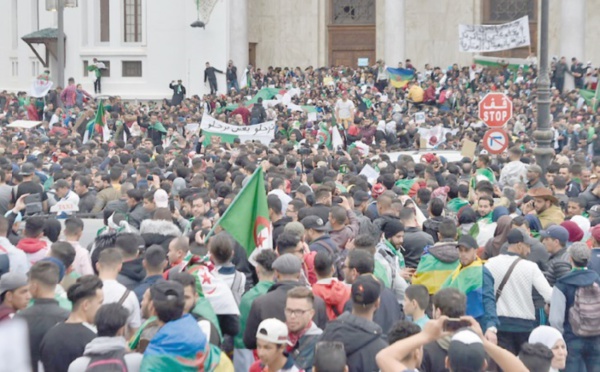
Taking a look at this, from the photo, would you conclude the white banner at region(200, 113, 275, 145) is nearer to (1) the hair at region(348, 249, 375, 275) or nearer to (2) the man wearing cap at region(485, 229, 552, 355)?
(2) the man wearing cap at region(485, 229, 552, 355)

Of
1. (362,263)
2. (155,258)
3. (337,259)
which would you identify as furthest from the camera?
(337,259)

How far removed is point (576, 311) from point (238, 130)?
17146 mm

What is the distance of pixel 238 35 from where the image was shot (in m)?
41.5

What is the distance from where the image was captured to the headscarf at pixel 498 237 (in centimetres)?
1134

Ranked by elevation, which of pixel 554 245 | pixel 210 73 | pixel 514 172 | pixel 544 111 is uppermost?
pixel 210 73

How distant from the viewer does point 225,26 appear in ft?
133

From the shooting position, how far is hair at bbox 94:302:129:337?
23.3 ft

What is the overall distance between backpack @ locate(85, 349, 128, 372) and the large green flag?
11.0 feet

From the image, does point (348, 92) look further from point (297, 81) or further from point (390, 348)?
point (390, 348)

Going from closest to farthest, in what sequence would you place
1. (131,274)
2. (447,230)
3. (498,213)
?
1. (131,274)
2. (447,230)
3. (498,213)

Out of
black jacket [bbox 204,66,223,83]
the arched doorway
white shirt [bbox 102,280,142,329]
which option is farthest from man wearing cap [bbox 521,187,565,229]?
the arched doorway

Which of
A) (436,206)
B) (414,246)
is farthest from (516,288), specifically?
(436,206)

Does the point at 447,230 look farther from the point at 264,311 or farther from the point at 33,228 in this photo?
the point at 33,228

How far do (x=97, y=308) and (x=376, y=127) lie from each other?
24.0 metres
